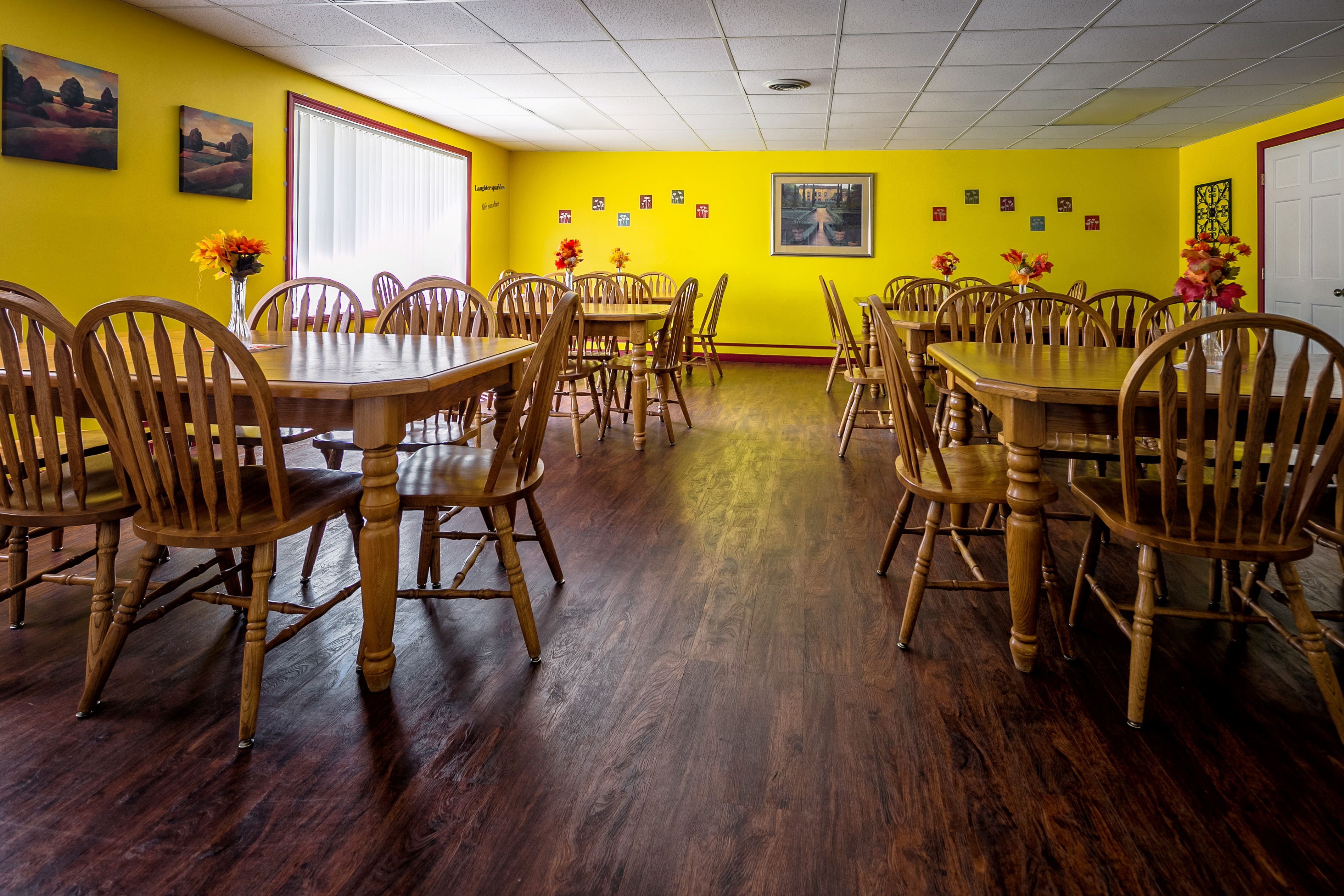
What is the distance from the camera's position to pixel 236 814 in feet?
4.70

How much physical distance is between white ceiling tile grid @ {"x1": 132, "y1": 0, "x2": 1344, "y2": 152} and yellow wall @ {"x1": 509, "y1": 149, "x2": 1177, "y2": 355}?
94 centimetres

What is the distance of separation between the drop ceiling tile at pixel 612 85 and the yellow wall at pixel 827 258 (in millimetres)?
2885

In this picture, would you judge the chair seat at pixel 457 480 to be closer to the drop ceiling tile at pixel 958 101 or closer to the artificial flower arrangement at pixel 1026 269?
the artificial flower arrangement at pixel 1026 269

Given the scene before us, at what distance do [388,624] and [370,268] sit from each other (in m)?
5.63

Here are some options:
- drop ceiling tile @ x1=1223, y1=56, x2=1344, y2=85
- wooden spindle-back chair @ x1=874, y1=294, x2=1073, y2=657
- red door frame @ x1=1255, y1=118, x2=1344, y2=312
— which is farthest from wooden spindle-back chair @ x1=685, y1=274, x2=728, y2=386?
red door frame @ x1=1255, y1=118, x2=1344, y2=312

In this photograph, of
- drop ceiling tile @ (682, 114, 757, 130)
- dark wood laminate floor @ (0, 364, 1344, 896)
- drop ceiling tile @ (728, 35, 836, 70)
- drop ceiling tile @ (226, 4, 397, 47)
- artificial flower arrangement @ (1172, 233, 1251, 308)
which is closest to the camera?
dark wood laminate floor @ (0, 364, 1344, 896)

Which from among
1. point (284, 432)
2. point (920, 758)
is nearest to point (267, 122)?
point (284, 432)

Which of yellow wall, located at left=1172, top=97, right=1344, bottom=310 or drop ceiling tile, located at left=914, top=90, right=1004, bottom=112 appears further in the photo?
yellow wall, located at left=1172, top=97, right=1344, bottom=310

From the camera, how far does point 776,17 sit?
4.45m

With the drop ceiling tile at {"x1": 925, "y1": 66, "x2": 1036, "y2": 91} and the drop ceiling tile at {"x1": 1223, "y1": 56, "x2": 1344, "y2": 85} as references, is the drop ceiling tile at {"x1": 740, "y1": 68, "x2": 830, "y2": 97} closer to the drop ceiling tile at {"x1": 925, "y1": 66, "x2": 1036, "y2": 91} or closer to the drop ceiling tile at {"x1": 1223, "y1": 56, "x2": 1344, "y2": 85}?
the drop ceiling tile at {"x1": 925, "y1": 66, "x2": 1036, "y2": 91}

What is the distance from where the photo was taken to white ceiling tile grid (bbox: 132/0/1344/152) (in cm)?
434

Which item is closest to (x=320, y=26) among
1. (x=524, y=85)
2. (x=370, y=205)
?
(x=524, y=85)

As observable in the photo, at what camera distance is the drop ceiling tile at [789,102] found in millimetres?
6273

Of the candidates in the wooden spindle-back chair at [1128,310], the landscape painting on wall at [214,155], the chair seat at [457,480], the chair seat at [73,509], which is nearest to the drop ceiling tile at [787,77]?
the wooden spindle-back chair at [1128,310]
